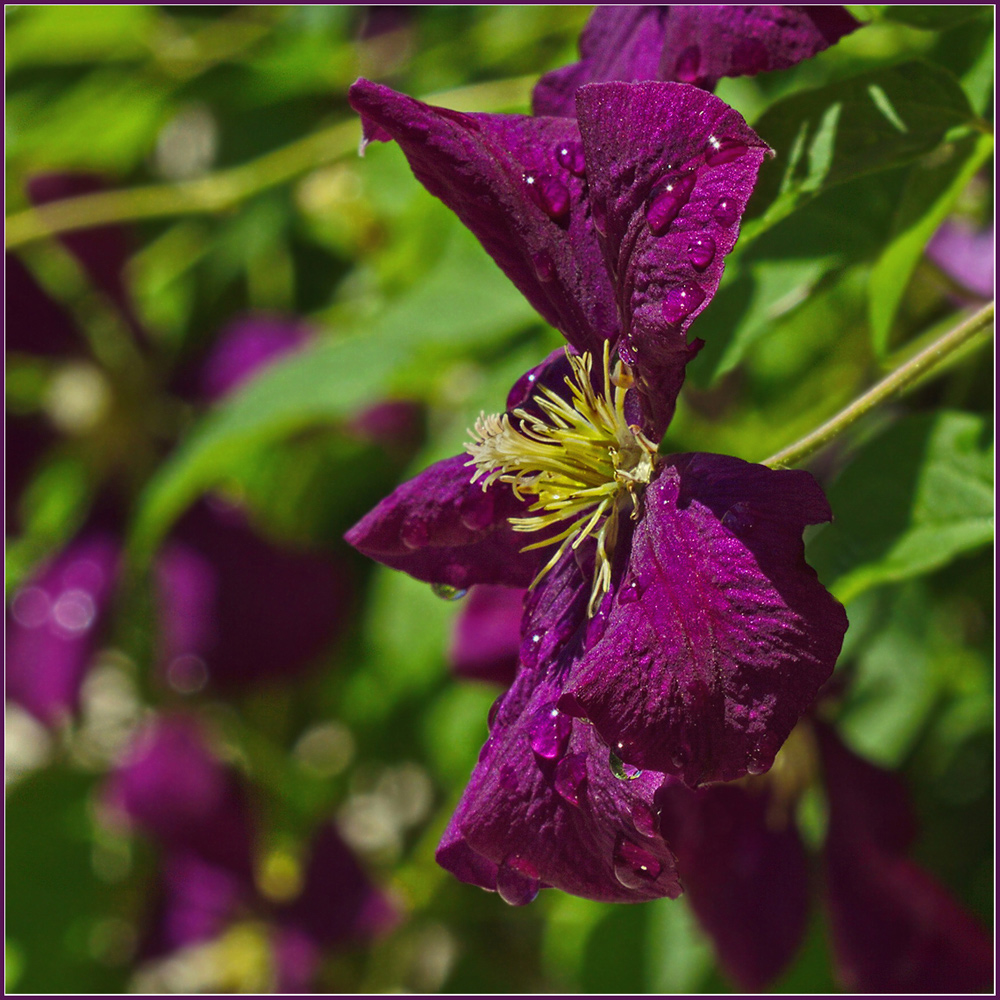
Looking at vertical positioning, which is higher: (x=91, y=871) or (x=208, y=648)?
(x=208, y=648)

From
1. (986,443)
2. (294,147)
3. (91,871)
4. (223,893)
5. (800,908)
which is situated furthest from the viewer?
(223,893)

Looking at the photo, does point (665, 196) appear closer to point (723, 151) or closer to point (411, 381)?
point (723, 151)

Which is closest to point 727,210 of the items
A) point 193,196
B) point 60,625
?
point 193,196

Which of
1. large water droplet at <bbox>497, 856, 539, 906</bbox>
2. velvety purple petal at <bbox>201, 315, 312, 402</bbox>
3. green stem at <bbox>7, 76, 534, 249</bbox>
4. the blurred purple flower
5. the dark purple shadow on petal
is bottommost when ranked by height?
the blurred purple flower

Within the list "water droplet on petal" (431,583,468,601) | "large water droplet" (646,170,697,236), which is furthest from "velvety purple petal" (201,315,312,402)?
"large water droplet" (646,170,697,236)

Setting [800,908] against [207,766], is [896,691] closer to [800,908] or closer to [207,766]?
[800,908]

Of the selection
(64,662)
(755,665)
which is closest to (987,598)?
(755,665)

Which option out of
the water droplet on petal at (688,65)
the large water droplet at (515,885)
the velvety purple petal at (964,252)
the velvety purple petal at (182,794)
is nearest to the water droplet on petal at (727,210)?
the water droplet on petal at (688,65)

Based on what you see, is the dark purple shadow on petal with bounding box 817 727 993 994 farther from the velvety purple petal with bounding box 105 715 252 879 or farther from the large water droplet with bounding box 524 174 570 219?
the velvety purple petal with bounding box 105 715 252 879
